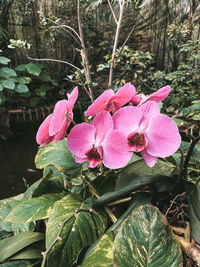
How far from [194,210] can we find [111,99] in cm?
22

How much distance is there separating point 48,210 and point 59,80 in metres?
3.87

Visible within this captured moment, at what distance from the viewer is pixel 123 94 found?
35cm

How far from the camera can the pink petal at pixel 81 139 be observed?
33cm

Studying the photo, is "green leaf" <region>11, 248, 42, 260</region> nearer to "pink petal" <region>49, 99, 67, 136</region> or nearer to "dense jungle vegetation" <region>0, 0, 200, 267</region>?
Answer: "dense jungle vegetation" <region>0, 0, 200, 267</region>

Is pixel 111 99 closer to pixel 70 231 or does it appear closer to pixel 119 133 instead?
pixel 119 133

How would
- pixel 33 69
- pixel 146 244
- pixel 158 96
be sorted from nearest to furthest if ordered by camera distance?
pixel 146 244 → pixel 158 96 → pixel 33 69

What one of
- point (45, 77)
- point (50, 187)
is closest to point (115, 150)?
point (50, 187)

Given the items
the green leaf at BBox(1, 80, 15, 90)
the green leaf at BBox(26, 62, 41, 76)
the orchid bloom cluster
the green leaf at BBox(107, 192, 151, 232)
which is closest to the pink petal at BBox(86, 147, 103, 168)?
the orchid bloom cluster

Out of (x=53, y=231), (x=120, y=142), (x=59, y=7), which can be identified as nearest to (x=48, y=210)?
(x=53, y=231)

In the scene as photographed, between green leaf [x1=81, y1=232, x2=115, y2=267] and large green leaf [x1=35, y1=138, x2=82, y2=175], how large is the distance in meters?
0.15

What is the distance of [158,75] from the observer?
2479mm

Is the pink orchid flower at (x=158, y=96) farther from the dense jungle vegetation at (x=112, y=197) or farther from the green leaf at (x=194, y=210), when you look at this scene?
the green leaf at (x=194, y=210)

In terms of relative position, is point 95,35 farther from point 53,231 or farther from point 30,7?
point 53,231

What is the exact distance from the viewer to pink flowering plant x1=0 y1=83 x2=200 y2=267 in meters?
0.28
